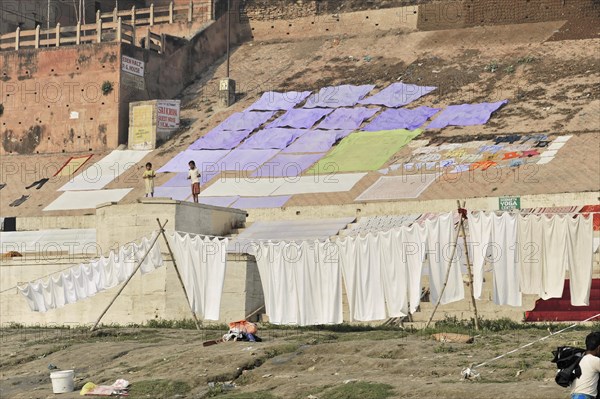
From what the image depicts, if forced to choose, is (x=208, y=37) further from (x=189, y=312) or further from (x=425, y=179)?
(x=189, y=312)

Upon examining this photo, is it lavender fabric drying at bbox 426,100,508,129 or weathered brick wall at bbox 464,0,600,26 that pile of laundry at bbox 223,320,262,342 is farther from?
weathered brick wall at bbox 464,0,600,26

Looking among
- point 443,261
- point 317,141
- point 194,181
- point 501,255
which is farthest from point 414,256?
point 317,141

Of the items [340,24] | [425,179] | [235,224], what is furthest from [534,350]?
→ [340,24]

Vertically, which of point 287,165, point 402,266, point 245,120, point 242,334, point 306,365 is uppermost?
point 245,120

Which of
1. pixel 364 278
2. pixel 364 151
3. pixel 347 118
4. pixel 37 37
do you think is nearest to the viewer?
pixel 364 278

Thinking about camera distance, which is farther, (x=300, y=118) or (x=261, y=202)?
(x=300, y=118)

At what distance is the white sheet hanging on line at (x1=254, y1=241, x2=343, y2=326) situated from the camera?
949 inches

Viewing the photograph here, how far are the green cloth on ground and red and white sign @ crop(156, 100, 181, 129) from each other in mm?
7262

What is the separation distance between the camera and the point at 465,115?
41906 millimetres

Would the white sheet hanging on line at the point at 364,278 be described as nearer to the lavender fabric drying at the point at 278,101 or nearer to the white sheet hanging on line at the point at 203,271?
the white sheet hanging on line at the point at 203,271

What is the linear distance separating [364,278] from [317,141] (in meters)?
19.0

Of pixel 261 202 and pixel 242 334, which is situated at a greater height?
pixel 261 202

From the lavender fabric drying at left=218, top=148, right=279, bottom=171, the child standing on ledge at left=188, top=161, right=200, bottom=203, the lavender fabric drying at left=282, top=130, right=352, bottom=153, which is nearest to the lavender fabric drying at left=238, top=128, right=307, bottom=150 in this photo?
the lavender fabric drying at left=282, top=130, right=352, bottom=153

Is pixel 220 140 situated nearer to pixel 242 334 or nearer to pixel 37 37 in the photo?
pixel 37 37
